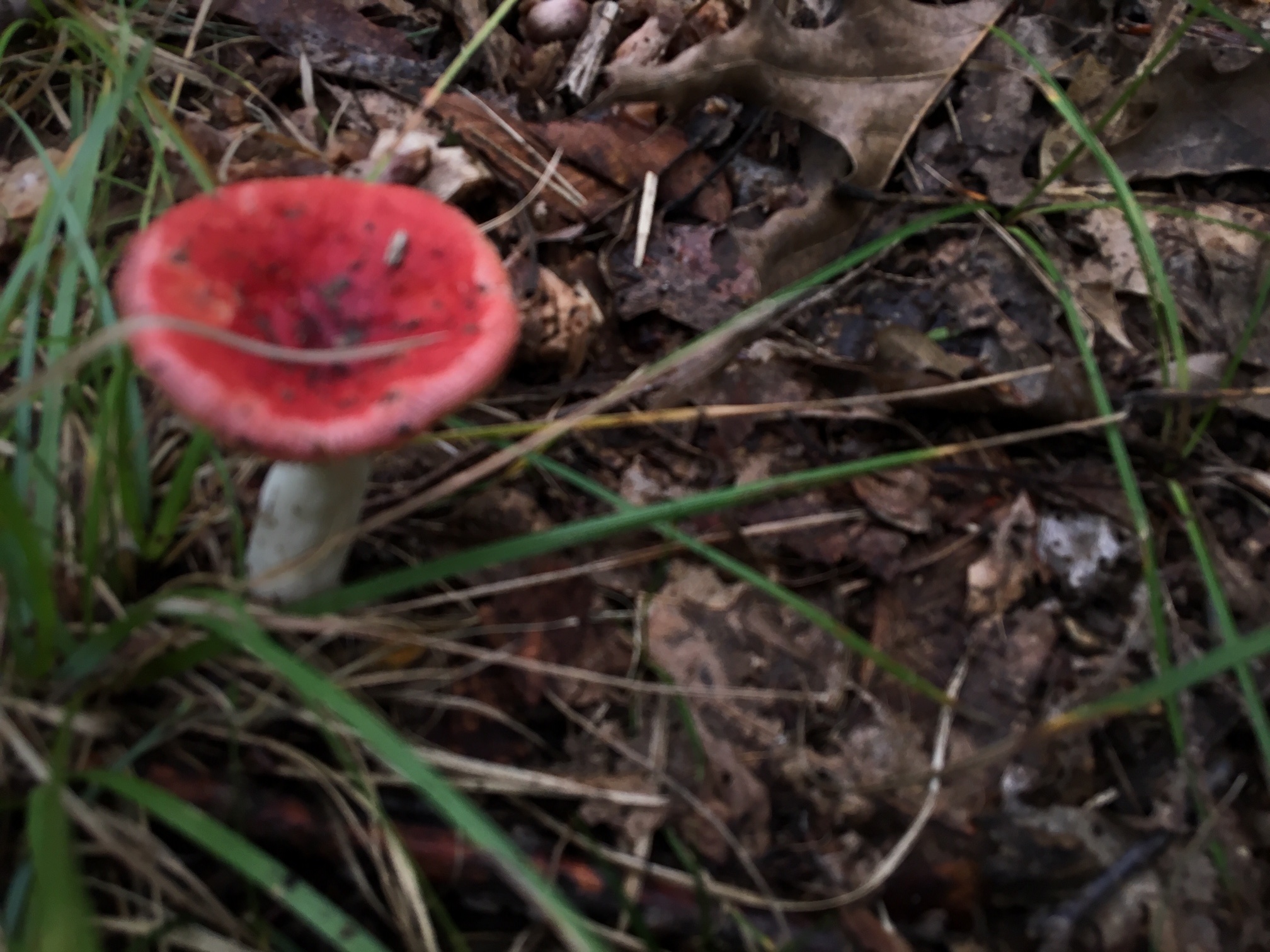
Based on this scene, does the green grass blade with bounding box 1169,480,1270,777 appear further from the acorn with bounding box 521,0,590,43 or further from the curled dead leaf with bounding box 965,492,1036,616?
the acorn with bounding box 521,0,590,43

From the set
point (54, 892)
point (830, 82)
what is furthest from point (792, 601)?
point (830, 82)

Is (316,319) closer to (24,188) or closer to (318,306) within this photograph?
(318,306)

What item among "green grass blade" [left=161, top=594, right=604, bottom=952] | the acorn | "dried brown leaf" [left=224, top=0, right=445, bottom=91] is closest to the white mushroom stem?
"green grass blade" [left=161, top=594, right=604, bottom=952]

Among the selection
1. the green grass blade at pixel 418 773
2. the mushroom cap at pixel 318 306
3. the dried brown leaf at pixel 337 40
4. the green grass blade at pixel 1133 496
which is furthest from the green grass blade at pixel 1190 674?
the dried brown leaf at pixel 337 40

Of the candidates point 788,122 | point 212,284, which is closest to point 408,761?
point 212,284

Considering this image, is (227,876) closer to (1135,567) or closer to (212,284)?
(212,284)

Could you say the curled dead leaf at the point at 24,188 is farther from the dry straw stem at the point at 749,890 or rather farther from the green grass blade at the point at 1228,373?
the green grass blade at the point at 1228,373
